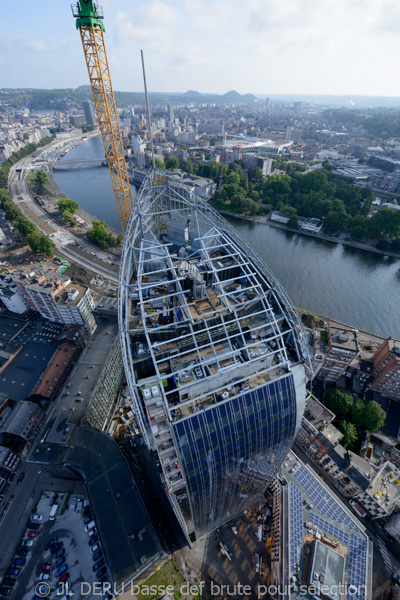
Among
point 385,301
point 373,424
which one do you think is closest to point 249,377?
point 373,424

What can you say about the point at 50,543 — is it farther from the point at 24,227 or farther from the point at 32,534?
the point at 24,227

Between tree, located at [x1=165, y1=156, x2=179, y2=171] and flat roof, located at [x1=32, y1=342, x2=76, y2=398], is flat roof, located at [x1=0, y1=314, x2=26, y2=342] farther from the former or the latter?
tree, located at [x1=165, y1=156, x2=179, y2=171]

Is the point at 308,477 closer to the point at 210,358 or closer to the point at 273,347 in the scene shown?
the point at 273,347

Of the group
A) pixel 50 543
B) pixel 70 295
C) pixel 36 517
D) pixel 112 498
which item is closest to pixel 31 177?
pixel 70 295

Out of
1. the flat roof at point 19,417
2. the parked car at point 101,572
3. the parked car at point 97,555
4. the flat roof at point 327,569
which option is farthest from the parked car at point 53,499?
the flat roof at point 327,569

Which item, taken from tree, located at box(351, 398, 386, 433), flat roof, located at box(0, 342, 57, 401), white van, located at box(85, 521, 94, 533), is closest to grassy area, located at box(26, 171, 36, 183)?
flat roof, located at box(0, 342, 57, 401)

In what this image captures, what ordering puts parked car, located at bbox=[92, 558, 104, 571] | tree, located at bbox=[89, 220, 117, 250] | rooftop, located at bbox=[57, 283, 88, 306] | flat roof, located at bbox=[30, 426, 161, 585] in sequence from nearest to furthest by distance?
flat roof, located at bbox=[30, 426, 161, 585] → parked car, located at bbox=[92, 558, 104, 571] → rooftop, located at bbox=[57, 283, 88, 306] → tree, located at bbox=[89, 220, 117, 250]

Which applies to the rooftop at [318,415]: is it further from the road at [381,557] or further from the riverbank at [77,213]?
the riverbank at [77,213]
